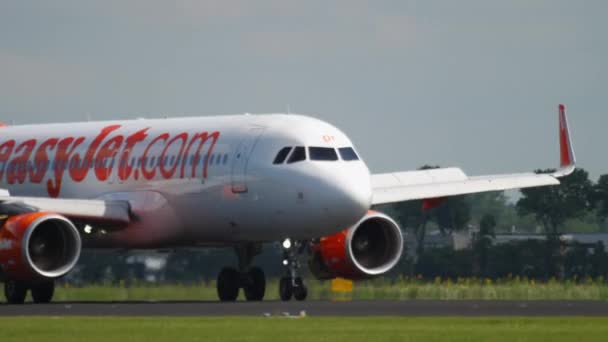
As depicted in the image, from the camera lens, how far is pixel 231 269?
151ft

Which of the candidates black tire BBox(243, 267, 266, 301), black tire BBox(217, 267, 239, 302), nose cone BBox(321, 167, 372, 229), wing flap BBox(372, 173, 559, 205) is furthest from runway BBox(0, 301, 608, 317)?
wing flap BBox(372, 173, 559, 205)

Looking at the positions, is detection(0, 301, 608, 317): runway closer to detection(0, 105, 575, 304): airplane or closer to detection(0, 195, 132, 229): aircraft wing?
detection(0, 105, 575, 304): airplane

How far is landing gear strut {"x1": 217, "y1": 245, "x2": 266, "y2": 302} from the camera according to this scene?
150 ft

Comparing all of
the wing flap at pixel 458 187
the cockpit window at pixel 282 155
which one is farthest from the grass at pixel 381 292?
the cockpit window at pixel 282 155

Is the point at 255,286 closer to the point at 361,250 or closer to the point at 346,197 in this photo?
the point at 361,250

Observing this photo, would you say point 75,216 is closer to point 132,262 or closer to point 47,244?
point 47,244

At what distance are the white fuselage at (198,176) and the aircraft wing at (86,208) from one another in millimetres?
390

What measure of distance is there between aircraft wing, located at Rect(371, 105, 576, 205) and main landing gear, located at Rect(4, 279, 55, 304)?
30.0ft

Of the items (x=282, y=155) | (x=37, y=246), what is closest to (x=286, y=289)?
(x=282, y=155)

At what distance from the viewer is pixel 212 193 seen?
44375 mm

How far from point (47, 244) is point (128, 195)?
4323mm

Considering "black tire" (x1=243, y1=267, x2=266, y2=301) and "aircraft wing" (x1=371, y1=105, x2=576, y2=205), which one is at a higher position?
"aircraft wing" (x1=371, y1=105, x2=576, y2=205)
